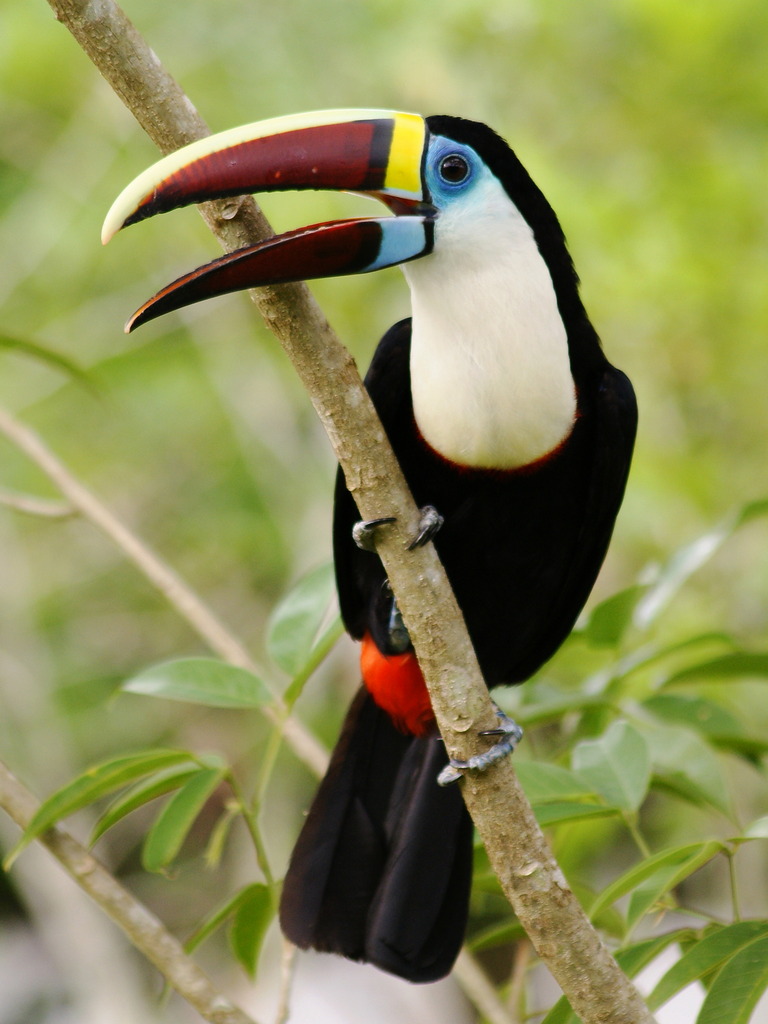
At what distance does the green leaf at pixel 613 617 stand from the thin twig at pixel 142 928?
85 cm

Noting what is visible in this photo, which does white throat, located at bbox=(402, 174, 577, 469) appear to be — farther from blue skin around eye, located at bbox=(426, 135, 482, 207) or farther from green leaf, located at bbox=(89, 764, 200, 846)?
green leaf, located at bbox=(89, 764, 200, 846)

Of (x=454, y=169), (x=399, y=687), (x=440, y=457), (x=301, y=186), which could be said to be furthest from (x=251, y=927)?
(x=454, y=169)

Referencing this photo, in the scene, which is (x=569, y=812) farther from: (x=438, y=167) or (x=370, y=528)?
(x=438, y=167)

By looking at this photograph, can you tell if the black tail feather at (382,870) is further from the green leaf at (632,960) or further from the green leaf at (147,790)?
the green leaf at (632,960)

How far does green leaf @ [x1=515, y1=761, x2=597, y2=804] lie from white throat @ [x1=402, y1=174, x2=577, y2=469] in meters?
0.53

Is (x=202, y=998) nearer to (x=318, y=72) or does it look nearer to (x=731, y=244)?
(x=731, y=244)

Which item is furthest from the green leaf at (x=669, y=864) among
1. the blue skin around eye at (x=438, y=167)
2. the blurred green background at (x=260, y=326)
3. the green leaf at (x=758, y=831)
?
the blurred green background at (x=260, y=326)

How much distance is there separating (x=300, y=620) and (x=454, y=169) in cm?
76

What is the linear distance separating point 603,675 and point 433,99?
2.29m

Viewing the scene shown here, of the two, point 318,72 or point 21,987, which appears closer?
point 318,72

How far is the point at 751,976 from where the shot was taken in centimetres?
137

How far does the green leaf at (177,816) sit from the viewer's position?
1.71m

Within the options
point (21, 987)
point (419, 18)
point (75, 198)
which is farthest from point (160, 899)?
point (419, 18)

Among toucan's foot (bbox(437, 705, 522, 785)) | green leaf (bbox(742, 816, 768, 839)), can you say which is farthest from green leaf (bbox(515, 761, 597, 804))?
green leaf (bbox(742, 816, 768, 839))
